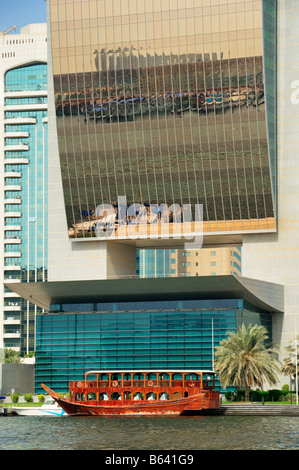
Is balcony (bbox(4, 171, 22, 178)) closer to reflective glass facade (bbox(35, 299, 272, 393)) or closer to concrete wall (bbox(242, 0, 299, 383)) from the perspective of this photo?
reflective glass facade (bbox(35, 299, 272, 393))

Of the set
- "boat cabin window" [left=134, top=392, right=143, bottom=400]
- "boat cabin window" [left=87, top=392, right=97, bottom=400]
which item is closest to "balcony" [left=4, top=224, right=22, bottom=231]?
"boat cabin window" [left=87, top=392, right=97, bottom=400]

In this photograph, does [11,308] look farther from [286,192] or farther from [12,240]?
[286,192]

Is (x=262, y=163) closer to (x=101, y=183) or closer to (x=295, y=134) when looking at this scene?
(x=295, y=134)

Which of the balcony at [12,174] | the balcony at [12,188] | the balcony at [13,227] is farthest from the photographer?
the balcony at [12,174]

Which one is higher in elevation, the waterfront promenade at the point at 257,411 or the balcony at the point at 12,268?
the balcony at the point at 12,268

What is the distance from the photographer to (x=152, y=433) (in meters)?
68.2

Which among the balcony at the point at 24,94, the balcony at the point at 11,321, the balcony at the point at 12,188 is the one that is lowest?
the balcony at the point at 11,321

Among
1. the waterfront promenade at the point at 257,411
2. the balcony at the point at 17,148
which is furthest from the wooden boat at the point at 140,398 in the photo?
the balcony at the point at 17,148

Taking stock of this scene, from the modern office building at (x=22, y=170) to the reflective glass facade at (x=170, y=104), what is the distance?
60373mm

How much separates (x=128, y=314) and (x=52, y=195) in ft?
79.6

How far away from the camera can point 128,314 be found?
126 meters

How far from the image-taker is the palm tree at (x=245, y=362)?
103m

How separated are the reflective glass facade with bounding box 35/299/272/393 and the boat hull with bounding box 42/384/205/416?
2760cm

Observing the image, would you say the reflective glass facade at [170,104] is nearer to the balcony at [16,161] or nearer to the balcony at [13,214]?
the balcony at [13,214]
